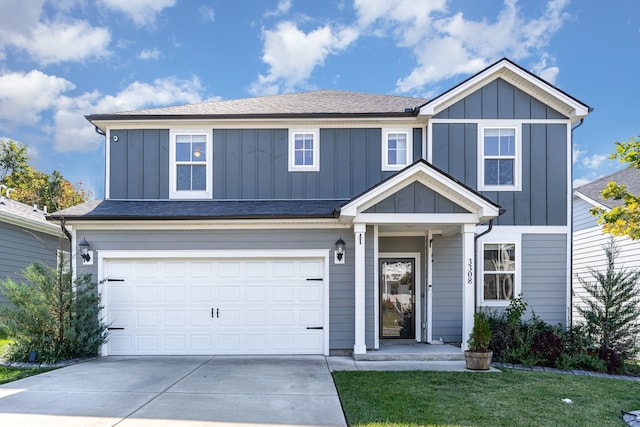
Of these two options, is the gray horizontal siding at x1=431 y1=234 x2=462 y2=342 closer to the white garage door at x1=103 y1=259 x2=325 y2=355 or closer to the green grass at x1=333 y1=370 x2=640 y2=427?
the green grass at x1=333 y1=370 x2=640 y2=427

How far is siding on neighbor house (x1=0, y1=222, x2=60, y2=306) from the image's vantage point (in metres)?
12.6

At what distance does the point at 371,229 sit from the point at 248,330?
3362 mm

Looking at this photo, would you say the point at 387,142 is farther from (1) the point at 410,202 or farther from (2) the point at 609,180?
(2) the point at 609,180

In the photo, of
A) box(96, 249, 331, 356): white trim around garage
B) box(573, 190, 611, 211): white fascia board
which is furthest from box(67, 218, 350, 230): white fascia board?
box(573, 190, 611, 211): white fascia board

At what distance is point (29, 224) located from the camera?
43.1 ft

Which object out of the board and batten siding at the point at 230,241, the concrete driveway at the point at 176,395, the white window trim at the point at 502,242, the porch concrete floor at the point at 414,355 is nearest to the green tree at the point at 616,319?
the white window trim at the point at 502,242

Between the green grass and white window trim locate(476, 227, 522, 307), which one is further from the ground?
white window trim locate(476, 227, 522, 307)

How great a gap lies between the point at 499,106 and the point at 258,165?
19.1ft

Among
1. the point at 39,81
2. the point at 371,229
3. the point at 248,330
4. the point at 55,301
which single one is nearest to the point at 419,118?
the point at 371,229

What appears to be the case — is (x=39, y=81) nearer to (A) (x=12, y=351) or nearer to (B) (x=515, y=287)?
(A) (x=12, y=351)

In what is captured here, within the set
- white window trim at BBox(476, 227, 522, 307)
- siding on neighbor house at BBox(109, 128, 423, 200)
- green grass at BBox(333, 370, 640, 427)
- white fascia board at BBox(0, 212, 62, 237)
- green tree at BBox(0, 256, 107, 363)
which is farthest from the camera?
white fascia board at BBox(0, 212, 62, 237)

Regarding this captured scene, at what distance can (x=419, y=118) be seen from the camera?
10133mm

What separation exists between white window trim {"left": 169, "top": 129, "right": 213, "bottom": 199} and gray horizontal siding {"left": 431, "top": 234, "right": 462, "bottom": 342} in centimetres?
547

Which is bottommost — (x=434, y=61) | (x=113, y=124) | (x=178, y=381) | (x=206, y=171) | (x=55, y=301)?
(x=178, y=381)
